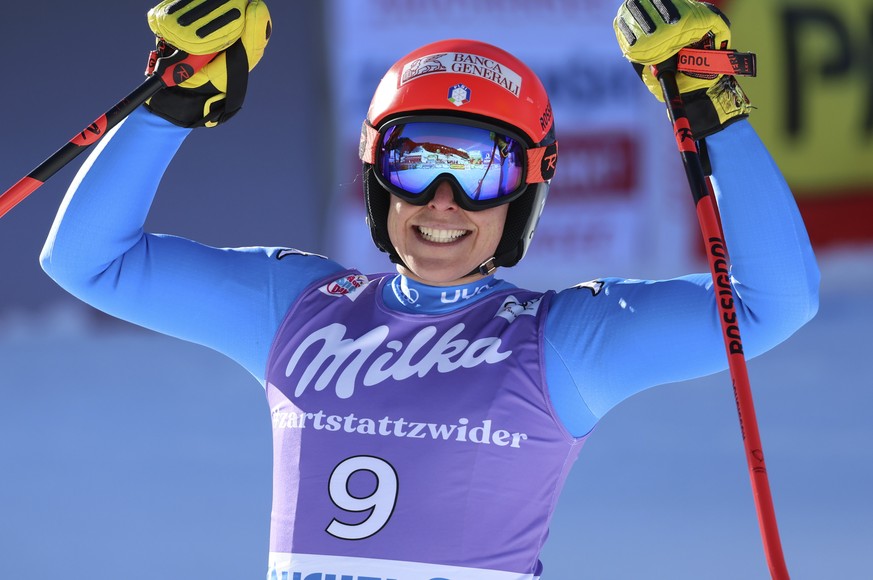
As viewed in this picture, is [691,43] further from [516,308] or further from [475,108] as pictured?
[516,308]

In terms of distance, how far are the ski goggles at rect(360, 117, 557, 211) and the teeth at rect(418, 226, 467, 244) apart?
0.18 ft

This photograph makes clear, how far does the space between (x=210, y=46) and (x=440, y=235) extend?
486 millimetres

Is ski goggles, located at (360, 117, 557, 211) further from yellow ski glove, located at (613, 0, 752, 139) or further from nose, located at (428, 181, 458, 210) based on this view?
yellow ski glove, located at (613, 0, 752, 139)

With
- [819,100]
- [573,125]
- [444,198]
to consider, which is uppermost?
[819,100]

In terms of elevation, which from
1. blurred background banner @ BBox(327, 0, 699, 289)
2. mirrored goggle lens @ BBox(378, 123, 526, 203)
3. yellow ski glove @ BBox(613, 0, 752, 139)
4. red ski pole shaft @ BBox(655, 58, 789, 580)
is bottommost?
red ski pole shaft @ BBox(655, 58, 789, 580)

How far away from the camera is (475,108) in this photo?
215 centimetres

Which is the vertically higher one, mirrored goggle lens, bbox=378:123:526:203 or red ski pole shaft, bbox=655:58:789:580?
mirrored goggle lens, bbox=378:123:526:203

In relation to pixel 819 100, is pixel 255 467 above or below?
below

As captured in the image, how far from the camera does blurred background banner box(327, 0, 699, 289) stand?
20.9ft

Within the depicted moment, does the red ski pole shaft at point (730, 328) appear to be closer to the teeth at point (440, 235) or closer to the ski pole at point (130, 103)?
the teeth at point (440, 235)

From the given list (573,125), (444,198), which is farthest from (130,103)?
(573,125)

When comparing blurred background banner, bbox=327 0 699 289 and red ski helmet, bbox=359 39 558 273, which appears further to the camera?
blurred background banner, bbox=327 0 699 289

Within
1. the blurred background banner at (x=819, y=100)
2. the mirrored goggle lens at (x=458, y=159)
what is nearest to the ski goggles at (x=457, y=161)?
the mirrored goggle lens at (x=458, y=159)

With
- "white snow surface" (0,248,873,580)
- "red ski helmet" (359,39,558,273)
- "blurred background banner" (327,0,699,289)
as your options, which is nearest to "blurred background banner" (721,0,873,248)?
"blurred background banner" (327,0,699,289)
